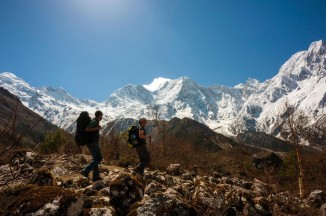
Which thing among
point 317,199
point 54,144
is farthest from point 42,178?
point 54,144

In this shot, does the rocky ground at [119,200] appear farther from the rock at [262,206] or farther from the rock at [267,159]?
the rock at [267,159]

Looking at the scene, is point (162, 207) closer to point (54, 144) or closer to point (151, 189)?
point (151, 189)

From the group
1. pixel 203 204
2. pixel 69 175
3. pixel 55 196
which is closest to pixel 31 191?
pixel 55 196

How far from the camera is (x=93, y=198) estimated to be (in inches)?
296

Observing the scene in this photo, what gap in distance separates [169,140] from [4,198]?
2022 centimetres

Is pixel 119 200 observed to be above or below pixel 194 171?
below

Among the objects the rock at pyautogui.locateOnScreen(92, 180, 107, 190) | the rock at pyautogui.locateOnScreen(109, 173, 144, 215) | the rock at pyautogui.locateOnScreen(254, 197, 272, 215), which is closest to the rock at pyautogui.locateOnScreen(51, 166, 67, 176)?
the rock at pyautogui.locateOnScreen(92, 180, 107, 190)

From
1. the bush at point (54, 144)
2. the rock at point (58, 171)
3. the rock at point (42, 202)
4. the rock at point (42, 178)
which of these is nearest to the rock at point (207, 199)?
the rock at point (42, 202)

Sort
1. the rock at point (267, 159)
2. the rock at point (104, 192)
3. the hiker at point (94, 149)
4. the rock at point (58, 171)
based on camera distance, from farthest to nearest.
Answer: the rock at point (267, 159) → the rock at point (58, 171) → the hiker at point (94, 149) → the rock at point (104, 192)

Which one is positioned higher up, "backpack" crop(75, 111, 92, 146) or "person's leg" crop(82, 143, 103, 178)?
"backpack" crop(75, 111, 92, 146)

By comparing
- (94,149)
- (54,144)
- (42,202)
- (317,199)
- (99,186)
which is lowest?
(42,202)

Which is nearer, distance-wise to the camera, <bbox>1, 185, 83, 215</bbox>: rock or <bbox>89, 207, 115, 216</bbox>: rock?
<bbox>1, 185, 83, 215</bbox>: rock

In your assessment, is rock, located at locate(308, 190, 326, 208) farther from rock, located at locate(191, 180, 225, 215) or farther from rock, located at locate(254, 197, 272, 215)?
rock, located at locate(191, 180, 225, 215)

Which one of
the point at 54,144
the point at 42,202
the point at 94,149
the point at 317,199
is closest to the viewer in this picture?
the point at 42,202
